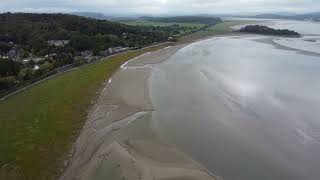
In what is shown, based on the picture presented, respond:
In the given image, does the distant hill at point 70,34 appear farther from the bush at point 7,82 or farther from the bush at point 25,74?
the bush at point 7,82

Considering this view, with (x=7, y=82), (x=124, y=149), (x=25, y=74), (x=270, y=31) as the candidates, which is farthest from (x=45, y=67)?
(x=270, y=31)

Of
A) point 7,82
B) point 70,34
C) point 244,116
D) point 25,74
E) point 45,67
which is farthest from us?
point 70,34

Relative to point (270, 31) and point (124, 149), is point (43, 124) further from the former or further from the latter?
point (270, 31)

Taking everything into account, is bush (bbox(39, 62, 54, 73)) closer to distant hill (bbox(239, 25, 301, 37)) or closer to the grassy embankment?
the grassy embankment

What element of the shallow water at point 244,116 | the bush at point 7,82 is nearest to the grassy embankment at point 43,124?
the bush at point 7,82

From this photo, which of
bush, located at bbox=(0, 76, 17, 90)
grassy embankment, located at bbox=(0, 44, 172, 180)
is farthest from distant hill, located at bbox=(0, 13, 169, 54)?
grassy embankment, located at bbox=(0, 44, 172, 180)

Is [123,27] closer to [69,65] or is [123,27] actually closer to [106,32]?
[106,32]

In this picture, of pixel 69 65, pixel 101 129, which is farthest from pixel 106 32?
pixel 101 129
